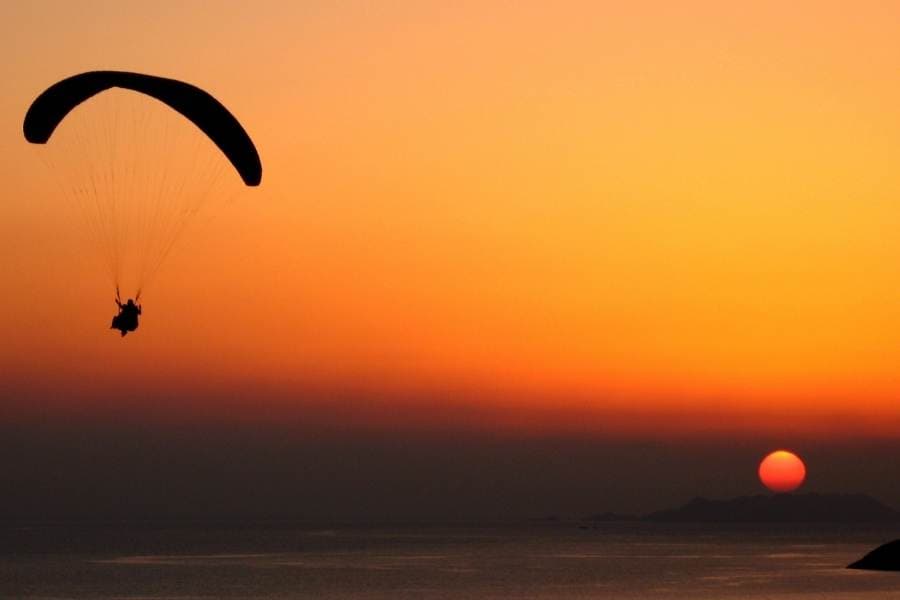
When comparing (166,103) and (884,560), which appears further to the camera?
(884,560)

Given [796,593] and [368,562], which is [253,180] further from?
[368,562]

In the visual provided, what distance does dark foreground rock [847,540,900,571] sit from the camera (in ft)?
460

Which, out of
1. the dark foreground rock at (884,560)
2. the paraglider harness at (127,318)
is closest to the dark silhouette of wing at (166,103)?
the paraglider harness at (127,318)

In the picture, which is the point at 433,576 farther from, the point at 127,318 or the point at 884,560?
the point at 127,318

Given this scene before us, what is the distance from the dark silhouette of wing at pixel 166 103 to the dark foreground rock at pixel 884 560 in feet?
390

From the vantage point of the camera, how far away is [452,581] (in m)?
114

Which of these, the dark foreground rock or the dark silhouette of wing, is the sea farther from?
the dark silhouette of wing

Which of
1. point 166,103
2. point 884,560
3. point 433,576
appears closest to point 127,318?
point 166,103

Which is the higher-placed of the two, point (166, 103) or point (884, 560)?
point (166, 103)

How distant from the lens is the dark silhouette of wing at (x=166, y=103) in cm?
3394

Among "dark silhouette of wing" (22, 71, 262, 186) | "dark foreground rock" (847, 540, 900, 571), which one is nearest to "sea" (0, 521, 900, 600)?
"dark foreground rock" (847, 540, 900, 571)

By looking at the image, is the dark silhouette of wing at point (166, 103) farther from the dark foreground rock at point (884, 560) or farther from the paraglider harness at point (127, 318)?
the dark foreground rock at point (884, 560)

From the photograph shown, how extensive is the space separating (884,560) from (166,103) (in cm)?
12533

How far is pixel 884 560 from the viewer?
143375mm
